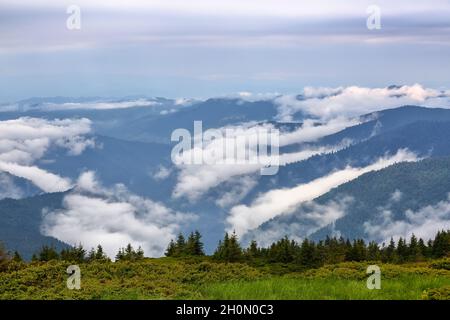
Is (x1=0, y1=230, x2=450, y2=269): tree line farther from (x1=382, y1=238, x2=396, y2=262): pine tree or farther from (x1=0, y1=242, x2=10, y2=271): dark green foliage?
(x1=0, y1=242, x2=10, y2=271): dark green foliage

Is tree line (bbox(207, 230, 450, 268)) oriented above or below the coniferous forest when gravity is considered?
above

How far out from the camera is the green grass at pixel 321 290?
2415 cm

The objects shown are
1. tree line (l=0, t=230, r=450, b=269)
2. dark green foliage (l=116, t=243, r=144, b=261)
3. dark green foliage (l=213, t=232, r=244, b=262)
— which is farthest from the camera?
dark green foliage (l=213, t=232, r=244, b=262)

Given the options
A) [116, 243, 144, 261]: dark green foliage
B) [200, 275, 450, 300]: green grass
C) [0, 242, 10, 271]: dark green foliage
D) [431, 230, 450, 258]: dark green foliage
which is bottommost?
[200, 275, 450, 300]: green grass

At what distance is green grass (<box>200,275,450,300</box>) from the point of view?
24145 mm

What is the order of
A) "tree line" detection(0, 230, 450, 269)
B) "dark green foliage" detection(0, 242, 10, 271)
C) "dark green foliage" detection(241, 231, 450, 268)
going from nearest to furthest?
1. "dark green foliage" detection(0, 242, 10, 271)
2. "tree line" detection(0, 230, 450, 269)
3. "dark green foliage" detection(241, 231, 450, 268)

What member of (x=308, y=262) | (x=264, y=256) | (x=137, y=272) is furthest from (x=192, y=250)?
(x=137, y=272)

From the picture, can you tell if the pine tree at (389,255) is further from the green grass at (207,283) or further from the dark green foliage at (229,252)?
the green grass at (207,283)

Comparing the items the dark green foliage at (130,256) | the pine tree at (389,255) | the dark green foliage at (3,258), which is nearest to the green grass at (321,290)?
the dark green foliage at (3,258)

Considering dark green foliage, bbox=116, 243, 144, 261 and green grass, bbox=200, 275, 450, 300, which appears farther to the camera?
dark green foliage, bbox=116, 243, 144, 261

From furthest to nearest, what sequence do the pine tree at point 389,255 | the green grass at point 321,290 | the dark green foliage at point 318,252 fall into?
the pine tree at point 389,255
the dark green foliage at point 318,252
the green grass at point 321,290

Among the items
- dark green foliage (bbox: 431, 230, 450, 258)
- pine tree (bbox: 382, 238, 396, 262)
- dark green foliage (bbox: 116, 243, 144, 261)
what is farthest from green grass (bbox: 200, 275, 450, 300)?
dark green foliage (bbox: 431, 230, 450, 258)

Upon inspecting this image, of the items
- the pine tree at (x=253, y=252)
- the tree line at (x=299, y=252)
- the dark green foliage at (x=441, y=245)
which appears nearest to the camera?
the tree line at (x=299, y=252)
